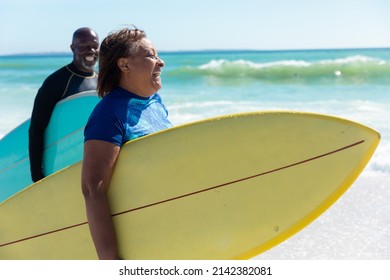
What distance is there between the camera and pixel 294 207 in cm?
183

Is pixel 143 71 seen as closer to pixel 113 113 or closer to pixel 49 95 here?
pixel 113 113

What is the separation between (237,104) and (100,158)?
424 inches

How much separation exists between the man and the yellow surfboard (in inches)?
40.3

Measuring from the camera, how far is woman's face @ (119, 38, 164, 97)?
1.65 metres

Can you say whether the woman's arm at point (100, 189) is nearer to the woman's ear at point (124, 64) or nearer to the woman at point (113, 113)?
the woman at point (113, 113)

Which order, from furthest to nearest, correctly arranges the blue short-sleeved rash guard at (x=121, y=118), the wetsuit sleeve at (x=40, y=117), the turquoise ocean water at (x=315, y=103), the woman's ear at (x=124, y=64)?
1. the turquoise ocean water at (x=315, y=103)
2. the wetsuit sleeve at (x=40, y=117)
3. the woman's ear at (x=124, y=64)
4. the blue short-sleeved rash guard at (x=121, y=118)

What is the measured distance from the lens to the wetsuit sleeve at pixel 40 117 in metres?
2.61

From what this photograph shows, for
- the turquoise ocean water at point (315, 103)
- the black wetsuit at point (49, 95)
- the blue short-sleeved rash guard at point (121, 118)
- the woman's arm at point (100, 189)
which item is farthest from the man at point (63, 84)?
the turquoise ocean water at point (315, 103)

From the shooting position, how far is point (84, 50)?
8.72 ft

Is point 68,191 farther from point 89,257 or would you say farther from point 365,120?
point 365,120

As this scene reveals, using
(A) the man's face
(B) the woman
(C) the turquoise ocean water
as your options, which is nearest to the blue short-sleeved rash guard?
(B) the woman

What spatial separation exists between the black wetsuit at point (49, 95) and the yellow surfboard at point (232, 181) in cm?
102

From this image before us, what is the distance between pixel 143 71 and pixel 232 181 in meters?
0.45
